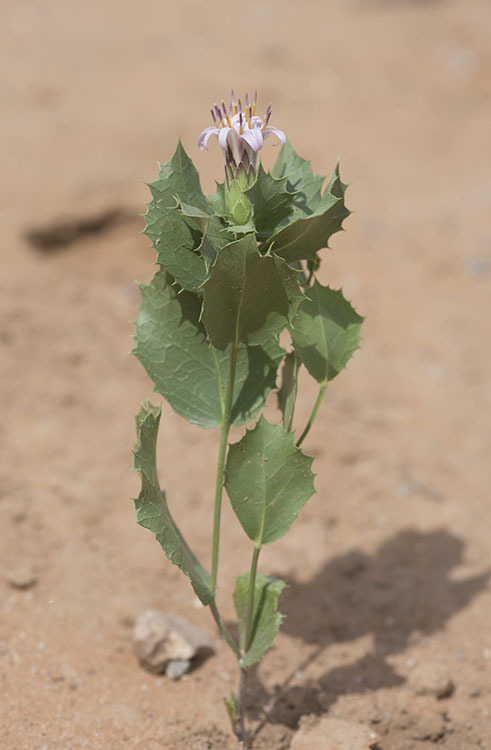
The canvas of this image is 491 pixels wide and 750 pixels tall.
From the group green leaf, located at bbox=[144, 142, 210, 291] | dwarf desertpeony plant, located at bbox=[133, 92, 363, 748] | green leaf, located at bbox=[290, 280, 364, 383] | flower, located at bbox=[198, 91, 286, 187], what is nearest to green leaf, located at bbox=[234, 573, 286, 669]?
dwarf desertpeony plant, located at bbox=[133, 92, 363, 748]

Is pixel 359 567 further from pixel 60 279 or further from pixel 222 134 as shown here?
pixel 60 279

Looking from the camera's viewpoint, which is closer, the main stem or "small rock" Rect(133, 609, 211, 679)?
the main stem

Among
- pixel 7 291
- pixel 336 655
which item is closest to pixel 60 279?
pixel 7 291

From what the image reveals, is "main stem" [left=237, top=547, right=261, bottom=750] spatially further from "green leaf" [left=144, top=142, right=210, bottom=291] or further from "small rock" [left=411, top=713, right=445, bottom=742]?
"green leaf" [left=144, top=142, right=210, bottom=291]

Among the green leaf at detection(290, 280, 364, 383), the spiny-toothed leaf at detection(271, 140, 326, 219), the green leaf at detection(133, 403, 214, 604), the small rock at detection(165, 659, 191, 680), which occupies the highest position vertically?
the spiny-toothed leaf at detection(271, 140, 326, 219)

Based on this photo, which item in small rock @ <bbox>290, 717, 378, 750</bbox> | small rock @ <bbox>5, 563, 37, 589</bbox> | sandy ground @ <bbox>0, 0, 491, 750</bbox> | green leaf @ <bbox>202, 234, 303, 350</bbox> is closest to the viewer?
green leaf @ <bbox>202, 234, 303, 350</bbox>

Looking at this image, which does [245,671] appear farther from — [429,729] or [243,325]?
[243,325]
